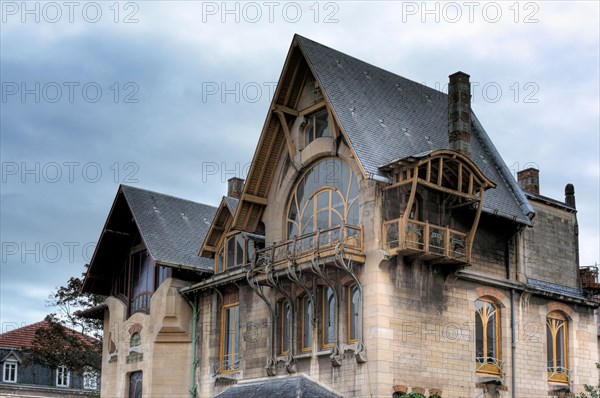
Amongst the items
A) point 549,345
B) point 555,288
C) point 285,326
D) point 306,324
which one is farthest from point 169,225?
point 549,345

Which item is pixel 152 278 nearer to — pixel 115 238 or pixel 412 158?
pixel 115 238

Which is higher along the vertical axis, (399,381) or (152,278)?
(152,278)

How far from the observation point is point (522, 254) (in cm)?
3391

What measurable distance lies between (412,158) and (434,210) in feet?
9.78

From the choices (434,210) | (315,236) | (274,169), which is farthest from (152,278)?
(434,210)

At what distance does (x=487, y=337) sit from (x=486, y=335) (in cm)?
7

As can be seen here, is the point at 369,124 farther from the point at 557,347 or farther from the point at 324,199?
the point at 557,347

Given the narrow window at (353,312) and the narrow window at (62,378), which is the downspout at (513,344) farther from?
the narrow window at (62,378)

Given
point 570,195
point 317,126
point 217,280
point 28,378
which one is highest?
point 317,126

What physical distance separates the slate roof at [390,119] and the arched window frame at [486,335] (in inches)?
124

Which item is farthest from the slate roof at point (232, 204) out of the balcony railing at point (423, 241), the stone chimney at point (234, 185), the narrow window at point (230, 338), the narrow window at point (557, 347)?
the narrow window at point (557, 347)

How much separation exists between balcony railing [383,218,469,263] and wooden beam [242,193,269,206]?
6.59m

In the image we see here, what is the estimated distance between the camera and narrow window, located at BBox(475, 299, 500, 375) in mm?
31609

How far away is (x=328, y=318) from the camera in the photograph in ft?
101
